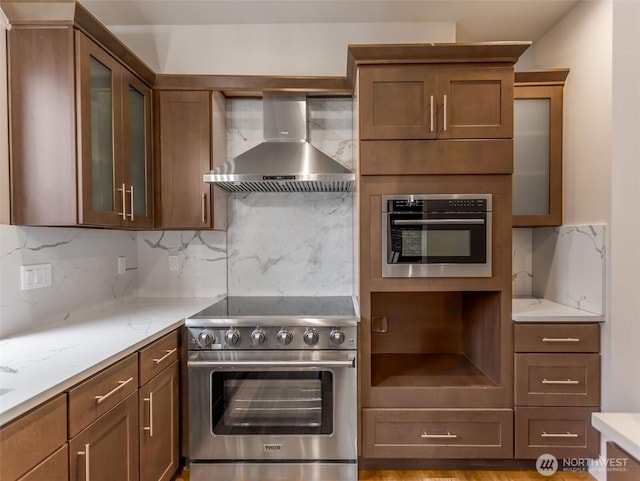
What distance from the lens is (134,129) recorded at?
2.06 meters

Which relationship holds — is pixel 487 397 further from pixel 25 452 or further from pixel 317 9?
pixel 317 9

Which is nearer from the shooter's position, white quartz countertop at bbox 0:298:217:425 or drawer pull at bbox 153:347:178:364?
white quartz countertop at bbox 0:298:217:425

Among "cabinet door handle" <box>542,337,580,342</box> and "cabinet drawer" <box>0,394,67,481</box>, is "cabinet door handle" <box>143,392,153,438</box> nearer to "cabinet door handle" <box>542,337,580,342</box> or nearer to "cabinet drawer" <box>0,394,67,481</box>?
"cabinet drawer" <box>0,394,67,481</box>

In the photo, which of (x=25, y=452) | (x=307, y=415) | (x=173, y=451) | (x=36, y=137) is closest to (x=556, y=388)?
(x=307, y=415)

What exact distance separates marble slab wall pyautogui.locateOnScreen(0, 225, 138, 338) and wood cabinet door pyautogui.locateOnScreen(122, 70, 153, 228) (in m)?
0.30

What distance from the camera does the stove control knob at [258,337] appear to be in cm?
185

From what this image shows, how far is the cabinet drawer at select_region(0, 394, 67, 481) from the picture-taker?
0.88 metres

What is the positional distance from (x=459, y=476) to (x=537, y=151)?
1936 mm

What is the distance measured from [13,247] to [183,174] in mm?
940

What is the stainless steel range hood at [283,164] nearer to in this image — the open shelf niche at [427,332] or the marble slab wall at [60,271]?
the marble slab wall at [60,271]

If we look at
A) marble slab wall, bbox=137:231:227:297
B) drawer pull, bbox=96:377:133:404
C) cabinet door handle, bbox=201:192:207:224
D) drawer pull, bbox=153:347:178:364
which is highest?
cabinet door handle, bbox=201:192:207:224

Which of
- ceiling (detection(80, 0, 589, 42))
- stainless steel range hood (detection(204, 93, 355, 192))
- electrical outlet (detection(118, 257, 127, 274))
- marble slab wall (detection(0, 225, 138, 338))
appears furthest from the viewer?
electrical outlet (detection(118, 257, 127, 274))

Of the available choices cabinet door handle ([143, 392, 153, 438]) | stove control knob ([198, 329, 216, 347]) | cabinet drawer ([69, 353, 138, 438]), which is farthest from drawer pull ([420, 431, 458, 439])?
cabinet drawer ([69, 353, 138, 438])

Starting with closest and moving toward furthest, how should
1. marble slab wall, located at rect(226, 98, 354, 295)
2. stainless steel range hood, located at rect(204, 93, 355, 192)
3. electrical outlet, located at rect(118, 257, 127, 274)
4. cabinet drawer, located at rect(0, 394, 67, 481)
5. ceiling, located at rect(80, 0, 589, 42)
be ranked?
cabinet drawer, located at rect(0, 394, 67, 481)
stainless steel range hood, located at rect(204, 93, 355, 192)
ceiling, located at rect(80, 0, 589, 42)
electrical outlet, located at rect(118, 257, 127, 274)
marble slab wall, located at rect(226, 98, 354, 295)
